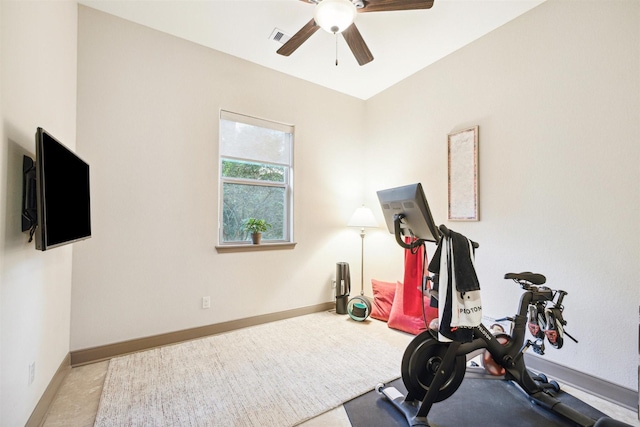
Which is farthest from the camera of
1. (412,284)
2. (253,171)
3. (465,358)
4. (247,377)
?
(253,171)

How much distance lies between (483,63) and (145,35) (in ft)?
10.6

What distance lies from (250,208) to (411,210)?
2180 millimetres

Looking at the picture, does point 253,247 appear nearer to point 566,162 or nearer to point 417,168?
point 417,168

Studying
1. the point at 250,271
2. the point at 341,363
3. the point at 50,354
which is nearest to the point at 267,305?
the point at 250,271

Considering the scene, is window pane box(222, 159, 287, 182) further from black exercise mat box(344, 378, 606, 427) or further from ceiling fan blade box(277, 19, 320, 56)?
black exercise mat box(344, 378, 606, 427)

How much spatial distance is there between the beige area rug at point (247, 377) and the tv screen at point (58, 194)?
113 centimetres

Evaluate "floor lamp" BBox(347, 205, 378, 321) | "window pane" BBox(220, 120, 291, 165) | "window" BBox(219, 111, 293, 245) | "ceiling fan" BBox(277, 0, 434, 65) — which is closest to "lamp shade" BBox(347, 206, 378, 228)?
"floor lamp" BBox(347, 205, 378, 321)

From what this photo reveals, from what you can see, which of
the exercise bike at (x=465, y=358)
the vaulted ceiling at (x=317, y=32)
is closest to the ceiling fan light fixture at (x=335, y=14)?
the vaulted ceiling at (x=317, y=32)

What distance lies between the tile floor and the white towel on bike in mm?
894

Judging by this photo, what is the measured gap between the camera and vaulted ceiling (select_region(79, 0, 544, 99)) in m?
2.29

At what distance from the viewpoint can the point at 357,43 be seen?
84.0 inches

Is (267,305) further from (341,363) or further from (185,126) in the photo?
(185,126)

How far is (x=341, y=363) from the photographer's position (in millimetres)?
2312

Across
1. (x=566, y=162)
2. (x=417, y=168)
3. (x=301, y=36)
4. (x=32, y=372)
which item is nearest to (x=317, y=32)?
(x=301, y=36)
